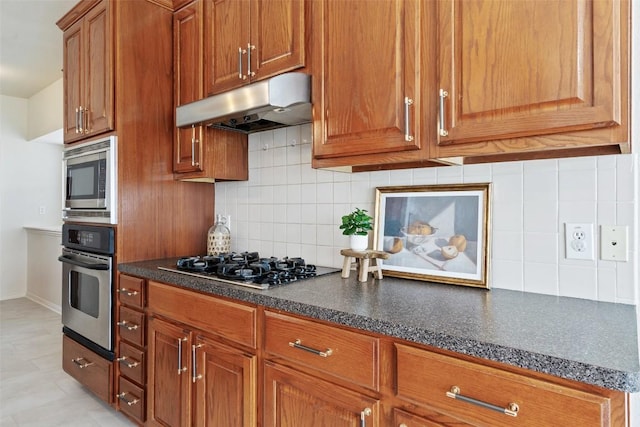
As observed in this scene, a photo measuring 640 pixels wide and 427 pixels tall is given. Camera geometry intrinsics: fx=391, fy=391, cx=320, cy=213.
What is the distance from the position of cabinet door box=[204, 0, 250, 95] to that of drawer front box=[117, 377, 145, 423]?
5.32ft

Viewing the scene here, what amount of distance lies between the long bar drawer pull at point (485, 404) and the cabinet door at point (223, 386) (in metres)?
0.76

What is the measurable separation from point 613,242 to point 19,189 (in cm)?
625

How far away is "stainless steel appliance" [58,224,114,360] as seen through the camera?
2184 millimetres

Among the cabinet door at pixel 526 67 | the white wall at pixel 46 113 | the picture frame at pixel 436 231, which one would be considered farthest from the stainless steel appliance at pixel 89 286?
the white wall at pixel 46 113

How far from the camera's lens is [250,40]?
6.10ft

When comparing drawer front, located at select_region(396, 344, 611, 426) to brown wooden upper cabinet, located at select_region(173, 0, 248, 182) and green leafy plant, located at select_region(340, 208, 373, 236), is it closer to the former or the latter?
green leafy plant, located at select_region(340, 208, 373, 236)

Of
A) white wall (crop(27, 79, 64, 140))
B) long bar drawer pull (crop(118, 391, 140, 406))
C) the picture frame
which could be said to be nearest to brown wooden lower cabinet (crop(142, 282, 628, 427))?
long bar drawer pull (crop(118, 391, 140, 406))

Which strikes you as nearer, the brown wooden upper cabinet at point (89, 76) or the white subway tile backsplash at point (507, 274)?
the white subway tile backsplash at point (507, 274)

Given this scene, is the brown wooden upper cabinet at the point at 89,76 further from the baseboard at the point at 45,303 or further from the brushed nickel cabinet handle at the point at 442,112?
the baseboard at the point at 45,303

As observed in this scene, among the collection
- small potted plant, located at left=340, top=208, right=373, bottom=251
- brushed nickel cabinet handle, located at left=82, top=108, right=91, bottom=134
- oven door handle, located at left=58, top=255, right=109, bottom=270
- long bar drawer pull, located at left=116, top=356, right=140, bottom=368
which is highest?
brushed nickel cabinet handle, located at left=82, top=108, right=91, bottom=134

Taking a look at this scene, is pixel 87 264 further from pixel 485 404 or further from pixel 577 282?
pixel 577 282

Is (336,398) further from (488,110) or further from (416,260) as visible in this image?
(488,110)

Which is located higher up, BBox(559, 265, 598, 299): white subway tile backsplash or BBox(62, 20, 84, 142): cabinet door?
BBox(62, 20, 84, 142): cabinet door

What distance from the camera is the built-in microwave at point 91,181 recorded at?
2.14m
